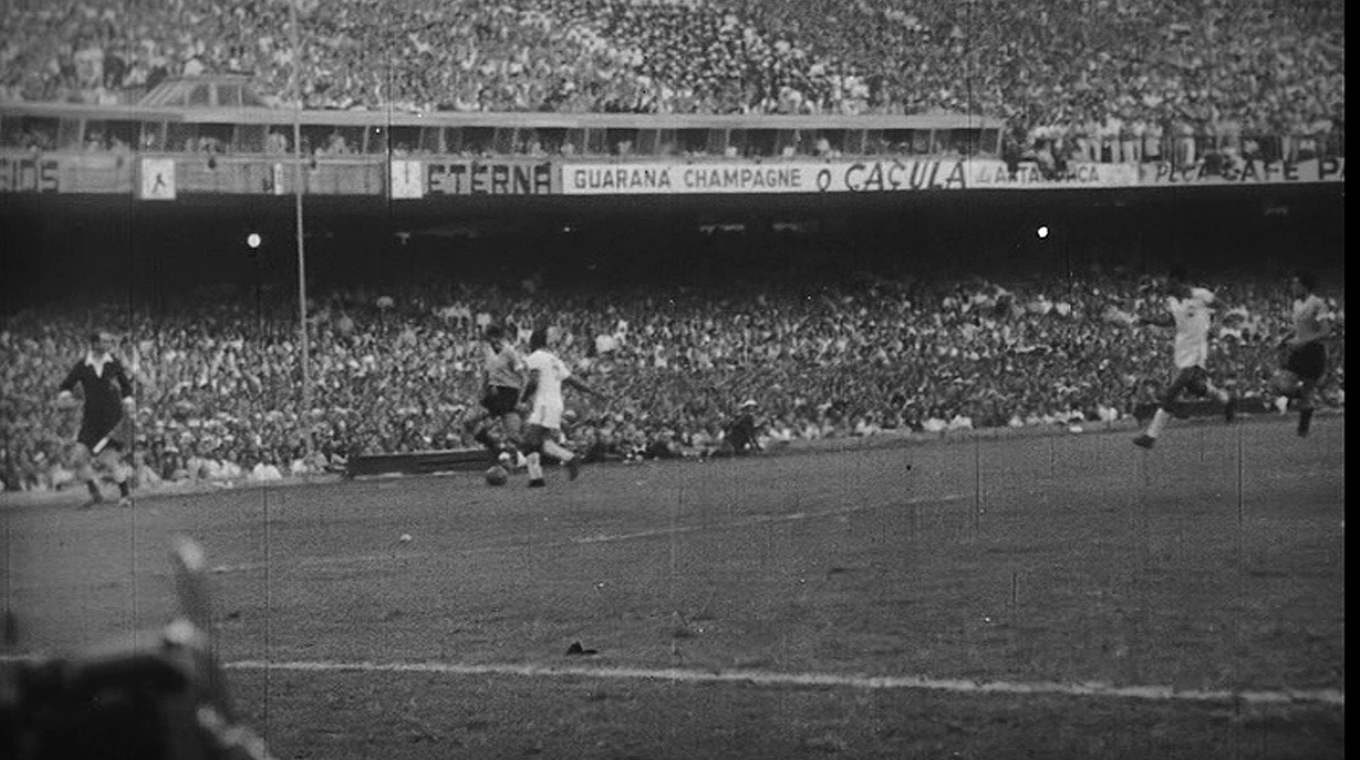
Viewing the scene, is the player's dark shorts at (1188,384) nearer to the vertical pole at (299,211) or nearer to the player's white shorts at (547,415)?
the player's white shorts at (547,415)

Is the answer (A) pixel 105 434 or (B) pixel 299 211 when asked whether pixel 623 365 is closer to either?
(B) pixel 299 211

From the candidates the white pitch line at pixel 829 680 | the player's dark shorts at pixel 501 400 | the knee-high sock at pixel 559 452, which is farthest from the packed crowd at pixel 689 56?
the white pitch line at pixel 829 680

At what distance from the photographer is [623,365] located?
457cm

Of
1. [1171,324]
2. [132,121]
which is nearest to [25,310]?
[132,121]

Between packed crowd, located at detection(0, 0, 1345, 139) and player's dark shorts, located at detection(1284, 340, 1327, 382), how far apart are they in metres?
0.49

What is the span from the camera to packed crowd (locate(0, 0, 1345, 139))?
14.7 feet

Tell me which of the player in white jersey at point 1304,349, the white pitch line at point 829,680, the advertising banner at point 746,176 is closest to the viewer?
the white pitch line at point 829,680

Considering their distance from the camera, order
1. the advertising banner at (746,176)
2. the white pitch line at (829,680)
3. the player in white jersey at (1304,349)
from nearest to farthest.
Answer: the white pitch line at (829,680), the player in white jersey at (1304,349), the advertising banner at (746,176)

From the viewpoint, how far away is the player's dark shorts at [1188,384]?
4379 millimetres

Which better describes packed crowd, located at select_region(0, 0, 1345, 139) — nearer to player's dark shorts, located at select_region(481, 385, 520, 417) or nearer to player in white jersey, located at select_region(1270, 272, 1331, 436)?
player in white jersey, located at select_region(1270, 272, 1331, 436)

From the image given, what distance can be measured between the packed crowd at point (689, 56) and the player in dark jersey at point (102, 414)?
1.91 ft

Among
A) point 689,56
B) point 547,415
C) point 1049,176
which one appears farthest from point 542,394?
point 1049,176

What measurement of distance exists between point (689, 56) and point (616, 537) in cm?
107

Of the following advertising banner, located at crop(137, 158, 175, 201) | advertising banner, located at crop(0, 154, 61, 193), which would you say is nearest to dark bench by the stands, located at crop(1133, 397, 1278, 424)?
advertising banner, located at crop(137, 158, 175, 201)
